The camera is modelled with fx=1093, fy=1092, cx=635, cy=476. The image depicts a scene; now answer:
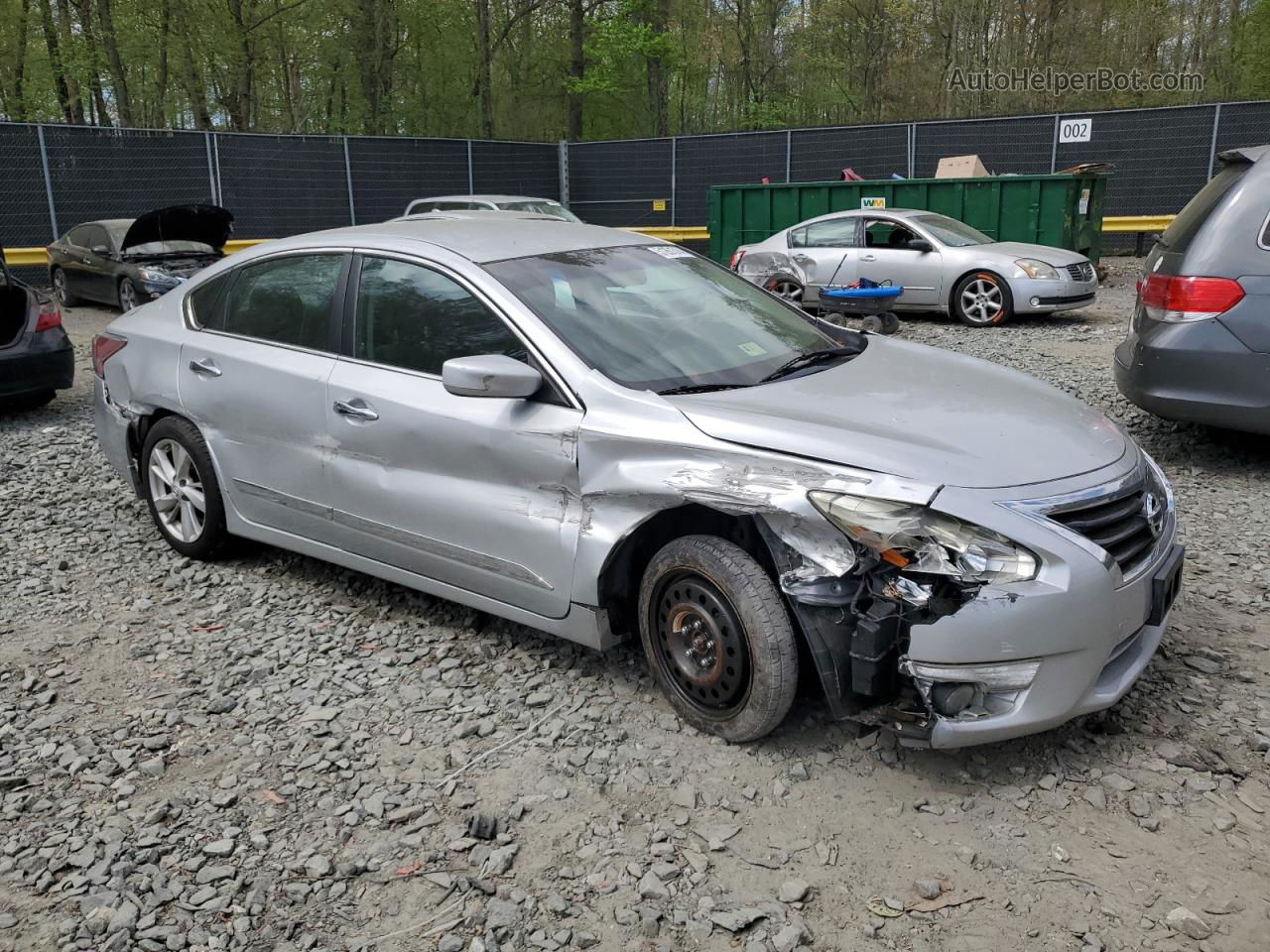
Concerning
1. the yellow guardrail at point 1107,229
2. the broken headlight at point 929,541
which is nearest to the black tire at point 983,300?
the yellow guardrail at point 1107,229

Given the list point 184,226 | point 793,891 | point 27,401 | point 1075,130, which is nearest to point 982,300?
point 1075,130

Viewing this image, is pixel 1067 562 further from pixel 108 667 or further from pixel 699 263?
pixel 108 667

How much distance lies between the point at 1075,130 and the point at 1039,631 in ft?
61.5

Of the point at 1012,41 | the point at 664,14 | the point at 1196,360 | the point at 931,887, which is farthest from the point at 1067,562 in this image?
the point at 664,14

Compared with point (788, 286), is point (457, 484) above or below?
above

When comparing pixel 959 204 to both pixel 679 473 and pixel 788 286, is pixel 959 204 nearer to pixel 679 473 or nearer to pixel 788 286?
pixel 788 286

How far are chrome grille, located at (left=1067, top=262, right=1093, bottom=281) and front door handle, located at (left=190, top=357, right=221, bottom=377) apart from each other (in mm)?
10404

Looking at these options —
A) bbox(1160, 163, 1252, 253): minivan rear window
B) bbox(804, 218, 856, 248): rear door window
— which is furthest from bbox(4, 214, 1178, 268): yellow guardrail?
bbox(1160, 163, 1252, 253): minivan rear window

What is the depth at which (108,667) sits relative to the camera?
4.29 m

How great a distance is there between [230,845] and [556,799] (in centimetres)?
94

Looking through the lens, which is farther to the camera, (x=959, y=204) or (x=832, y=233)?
(x=959, y=204)

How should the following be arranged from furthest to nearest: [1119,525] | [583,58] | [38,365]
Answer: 1. [583,58]
2. [38,365]
3. [1119,525]

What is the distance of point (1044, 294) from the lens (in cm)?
1241

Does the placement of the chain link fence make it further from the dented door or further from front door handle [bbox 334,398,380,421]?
the dented door
